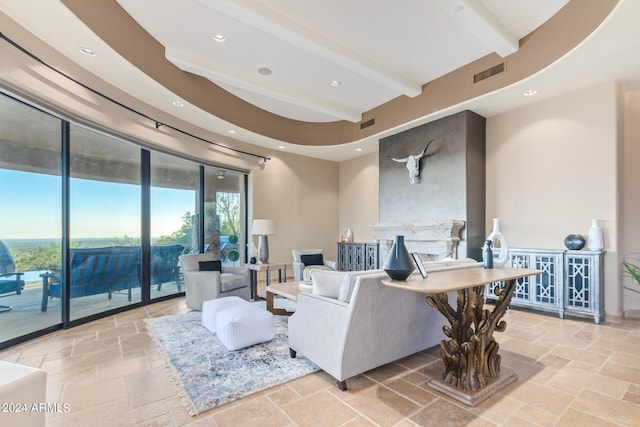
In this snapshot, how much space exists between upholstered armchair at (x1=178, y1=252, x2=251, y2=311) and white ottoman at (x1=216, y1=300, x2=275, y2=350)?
4.14ft

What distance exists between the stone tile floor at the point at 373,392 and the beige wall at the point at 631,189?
4.01 ft

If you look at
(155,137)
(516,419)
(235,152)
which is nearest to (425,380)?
(516,419)

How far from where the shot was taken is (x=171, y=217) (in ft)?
18.1

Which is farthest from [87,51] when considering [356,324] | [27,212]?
[356,324]

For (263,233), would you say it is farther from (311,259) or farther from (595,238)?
(595,238)

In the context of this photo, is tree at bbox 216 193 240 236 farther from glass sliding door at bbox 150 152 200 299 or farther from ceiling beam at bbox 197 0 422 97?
ceiling beam at bbox 197 0 422 97

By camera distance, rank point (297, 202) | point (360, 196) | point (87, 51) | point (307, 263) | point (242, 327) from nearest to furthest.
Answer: point (242, 327), point (87, 51), point (307, 263), point (297, 202), point (360, 196)

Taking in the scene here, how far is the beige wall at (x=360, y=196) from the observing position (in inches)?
297

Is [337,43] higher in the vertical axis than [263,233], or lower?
higher

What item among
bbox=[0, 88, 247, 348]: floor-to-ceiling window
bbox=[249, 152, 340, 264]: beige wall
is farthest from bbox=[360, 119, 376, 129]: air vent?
bbox=[0, 88, 247, 348]: floor-to-ceiling window

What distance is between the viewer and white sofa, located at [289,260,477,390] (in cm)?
226

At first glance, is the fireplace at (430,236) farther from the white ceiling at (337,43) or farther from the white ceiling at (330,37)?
the white ceiling at (330,37)

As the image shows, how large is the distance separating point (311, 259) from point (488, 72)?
4.36m

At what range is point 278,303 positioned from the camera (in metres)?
4.79
